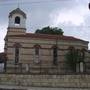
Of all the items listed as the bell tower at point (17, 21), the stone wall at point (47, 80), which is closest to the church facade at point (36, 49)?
the bell tower at point (17, 21)

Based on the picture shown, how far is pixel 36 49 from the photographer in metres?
53.2

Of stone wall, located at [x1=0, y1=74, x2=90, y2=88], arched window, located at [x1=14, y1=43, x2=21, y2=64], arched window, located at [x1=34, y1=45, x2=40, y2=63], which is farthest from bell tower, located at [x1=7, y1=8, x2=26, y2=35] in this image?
stone wall, located at [x1=0, y1=74, x2=90, y2=88]

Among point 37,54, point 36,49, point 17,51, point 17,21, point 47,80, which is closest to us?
point 47,80

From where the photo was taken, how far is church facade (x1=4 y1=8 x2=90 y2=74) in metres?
51.9

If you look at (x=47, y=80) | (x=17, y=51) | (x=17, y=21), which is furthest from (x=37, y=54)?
(x=47, y=80)

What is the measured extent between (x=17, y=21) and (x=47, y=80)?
17869 mm

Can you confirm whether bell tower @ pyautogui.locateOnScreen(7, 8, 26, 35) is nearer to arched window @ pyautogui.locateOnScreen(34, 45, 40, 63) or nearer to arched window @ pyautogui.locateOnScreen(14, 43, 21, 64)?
arched window @ pyautogui.locateOnScreen(14, 43, 21, 64)

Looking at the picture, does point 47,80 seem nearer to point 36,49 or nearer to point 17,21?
point 36,49

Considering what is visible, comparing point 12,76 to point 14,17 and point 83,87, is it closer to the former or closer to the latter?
point 83,87

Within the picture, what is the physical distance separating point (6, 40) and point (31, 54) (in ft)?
15.5

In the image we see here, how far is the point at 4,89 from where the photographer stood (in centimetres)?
3581

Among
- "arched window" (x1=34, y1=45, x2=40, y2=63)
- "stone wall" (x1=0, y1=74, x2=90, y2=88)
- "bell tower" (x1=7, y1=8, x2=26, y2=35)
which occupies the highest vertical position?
"bell tower" (x1=7, y1=8, x2=26, y2=35)

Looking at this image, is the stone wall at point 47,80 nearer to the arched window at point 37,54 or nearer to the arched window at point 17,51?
the arched window at point 17,51

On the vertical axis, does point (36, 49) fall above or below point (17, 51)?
above
